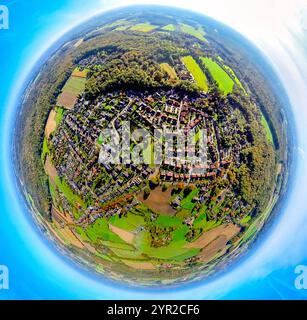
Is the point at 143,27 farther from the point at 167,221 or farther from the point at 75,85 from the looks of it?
the point at 167,221

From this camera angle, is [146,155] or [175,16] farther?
[175,16]

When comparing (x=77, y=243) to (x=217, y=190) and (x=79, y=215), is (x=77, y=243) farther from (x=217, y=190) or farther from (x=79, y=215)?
(x=217, y=190)

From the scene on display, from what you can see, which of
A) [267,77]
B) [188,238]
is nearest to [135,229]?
[188,238]

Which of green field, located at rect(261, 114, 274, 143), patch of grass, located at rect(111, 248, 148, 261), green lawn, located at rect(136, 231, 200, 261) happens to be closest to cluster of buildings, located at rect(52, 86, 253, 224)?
green lawn, located at rect(136, 231, 200, 261)

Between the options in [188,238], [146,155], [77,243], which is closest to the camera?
Result: [146,155]

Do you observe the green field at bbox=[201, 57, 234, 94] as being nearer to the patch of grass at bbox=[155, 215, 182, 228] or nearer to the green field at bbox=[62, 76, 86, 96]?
the green field at bbox=[62, 76, 86, 96]

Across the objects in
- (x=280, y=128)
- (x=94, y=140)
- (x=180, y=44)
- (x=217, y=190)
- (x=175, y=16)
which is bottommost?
(x=217, y=190)

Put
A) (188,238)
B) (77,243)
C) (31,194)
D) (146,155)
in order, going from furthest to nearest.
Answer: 1. (31,194)
2. (77,243)
3. (188,238)
4. (146,155)
